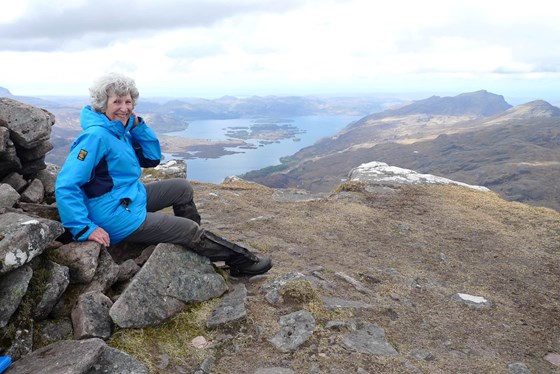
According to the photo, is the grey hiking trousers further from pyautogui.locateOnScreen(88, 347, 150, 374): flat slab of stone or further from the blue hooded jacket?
pyautogui.locateOnScreen(88, 347, 150, 374): flat slab of stone

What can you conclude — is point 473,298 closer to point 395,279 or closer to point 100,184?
point 395,279

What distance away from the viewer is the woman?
796 cm

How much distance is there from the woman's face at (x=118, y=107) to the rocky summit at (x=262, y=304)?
2376mm

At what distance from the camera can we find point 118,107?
8562 millimetres

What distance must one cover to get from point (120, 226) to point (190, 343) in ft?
8.78

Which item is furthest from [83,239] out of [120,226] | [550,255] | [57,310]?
[550,255]

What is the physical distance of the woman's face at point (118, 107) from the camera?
851cm

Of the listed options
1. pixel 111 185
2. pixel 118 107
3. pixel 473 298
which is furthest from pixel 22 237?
pixel 473 298

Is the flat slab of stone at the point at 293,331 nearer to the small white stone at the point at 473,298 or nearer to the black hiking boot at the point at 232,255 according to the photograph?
the black hiking boot at the point at 232,255

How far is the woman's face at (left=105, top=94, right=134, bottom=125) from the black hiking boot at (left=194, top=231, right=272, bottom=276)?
3.05 meters

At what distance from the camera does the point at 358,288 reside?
1116 centimetres

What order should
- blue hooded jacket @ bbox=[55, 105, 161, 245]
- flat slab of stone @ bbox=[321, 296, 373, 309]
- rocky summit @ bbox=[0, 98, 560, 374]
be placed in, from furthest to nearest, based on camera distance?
flat slab of stone @ bbox=[321, 296, 373, 309] < blue hooded jacket @ bbox=[55, 105, 161, 245] < rocky summit @ bbox=[0, 98, 560, 374]

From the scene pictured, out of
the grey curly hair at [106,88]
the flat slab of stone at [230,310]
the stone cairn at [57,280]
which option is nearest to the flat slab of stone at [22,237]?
the stone cairn at [57,280]

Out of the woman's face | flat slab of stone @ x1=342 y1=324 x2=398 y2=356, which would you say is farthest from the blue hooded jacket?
flat slab of stone @ x1=342 y1=324 x2=398 y2=356
